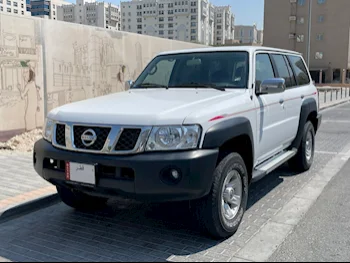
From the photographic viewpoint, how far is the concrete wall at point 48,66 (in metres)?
7.66

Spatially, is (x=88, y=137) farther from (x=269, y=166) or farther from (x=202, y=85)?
(x=269, y=166)

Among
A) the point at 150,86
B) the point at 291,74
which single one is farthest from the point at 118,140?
the point at 291,74

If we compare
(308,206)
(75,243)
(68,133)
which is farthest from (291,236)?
(68,133)

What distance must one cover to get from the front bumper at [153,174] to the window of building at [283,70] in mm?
2607

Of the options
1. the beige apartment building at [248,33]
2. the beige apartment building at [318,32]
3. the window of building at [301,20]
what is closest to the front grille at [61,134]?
the beige apartment building at [318,32]

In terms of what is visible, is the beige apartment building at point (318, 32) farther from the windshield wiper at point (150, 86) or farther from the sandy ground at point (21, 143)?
the windshield wiper at point (150, 86)

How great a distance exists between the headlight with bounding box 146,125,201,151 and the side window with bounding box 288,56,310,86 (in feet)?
11.2

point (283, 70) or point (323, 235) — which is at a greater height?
point (283, 70)

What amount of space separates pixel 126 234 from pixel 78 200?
892 mm

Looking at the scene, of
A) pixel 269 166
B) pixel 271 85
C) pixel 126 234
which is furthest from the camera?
pixel 269 166

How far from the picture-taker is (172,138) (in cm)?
330

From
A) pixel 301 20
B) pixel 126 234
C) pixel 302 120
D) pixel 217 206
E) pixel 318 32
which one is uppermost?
pixel 301 20

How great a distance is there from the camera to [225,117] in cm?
367

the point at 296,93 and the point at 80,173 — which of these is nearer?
the point at 80,173
